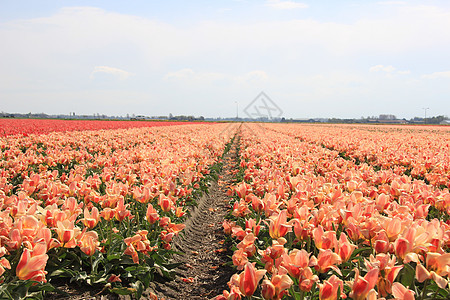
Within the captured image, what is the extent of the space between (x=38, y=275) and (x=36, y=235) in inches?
16.9

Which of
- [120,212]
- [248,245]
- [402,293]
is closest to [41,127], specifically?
[120,212]

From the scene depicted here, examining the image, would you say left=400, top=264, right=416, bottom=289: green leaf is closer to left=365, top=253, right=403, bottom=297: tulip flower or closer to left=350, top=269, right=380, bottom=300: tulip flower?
left=365, top=253, right=403, bottom=297: tulip flower

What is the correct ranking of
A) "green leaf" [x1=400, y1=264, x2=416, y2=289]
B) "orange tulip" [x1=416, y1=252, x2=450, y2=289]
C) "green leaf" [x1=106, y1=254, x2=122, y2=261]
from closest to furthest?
1. "orange tulip" [x1=416, y1=252, x2=450, y2=289]
2. "green leaf" [x1=400, y1=264, x2=416, y2=289]
3. "green leaf" [x1=106, y1=254, x2=122, y2=261]

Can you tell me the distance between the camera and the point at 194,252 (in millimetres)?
4730

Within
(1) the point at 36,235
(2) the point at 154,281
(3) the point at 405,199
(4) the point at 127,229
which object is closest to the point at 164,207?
(4) the point at 127,229

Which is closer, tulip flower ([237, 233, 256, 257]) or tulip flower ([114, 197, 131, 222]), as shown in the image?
tulip flower ([237, 233, 256, 257])

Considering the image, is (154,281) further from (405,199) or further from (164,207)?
(405,199)

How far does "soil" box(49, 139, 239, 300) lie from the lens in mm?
3176

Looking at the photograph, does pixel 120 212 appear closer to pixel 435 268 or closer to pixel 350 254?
pixel 350 254

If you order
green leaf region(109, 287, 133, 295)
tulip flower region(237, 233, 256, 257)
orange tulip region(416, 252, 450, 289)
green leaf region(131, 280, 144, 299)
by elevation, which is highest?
orange tulip region(416, 252, 450, 289)

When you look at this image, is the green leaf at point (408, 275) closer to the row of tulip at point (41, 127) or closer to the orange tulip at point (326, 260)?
the orange tulip at point (326, 260)

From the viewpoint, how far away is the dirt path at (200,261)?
3559 millimetres

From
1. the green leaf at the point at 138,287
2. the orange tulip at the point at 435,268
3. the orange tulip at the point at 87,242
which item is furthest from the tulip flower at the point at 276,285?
the green leaf at the point at 138,287

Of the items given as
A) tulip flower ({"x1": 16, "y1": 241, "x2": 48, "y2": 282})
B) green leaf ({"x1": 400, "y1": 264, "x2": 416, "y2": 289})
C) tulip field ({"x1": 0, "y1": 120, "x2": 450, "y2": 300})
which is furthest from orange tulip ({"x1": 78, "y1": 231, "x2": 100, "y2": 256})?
green leaf ({"x1": 400, "y1": 264, "x2": 416, "y2": 289})
